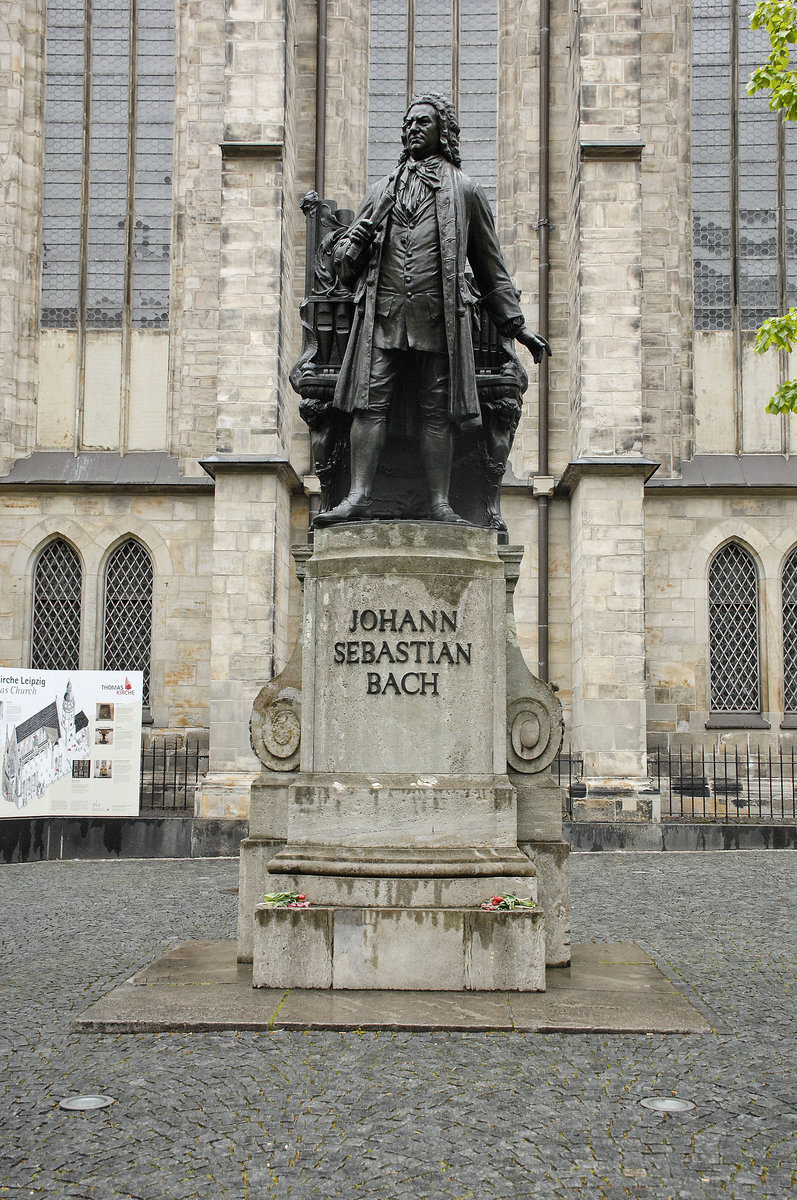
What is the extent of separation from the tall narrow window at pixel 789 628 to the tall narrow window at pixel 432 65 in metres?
7.44

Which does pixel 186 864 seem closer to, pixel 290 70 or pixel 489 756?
pixel 489 756

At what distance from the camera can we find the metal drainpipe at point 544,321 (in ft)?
56.7

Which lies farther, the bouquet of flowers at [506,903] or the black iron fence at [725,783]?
the black iron fence at [725,783]

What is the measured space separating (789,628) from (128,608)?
10.1 metres

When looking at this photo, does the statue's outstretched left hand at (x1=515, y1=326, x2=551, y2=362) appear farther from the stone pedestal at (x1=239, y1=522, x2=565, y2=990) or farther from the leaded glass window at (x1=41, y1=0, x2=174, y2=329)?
the leaded glass window at (x1=41, y1=0, x2=174, y2=329)

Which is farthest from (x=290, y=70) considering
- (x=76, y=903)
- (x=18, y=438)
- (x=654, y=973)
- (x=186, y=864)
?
(x=654, y=973)

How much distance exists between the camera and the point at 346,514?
6047 mm

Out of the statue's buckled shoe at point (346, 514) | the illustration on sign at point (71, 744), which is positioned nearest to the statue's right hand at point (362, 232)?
the statue's buckled shoe at point (346, 514)

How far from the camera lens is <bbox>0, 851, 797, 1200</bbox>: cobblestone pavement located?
329 cm

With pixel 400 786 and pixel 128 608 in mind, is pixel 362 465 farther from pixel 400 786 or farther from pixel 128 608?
pixel 128 608

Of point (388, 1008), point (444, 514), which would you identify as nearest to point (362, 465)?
point (444, 514)

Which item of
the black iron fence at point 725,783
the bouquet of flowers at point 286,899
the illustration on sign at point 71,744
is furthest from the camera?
the black iron fence at point 725,783

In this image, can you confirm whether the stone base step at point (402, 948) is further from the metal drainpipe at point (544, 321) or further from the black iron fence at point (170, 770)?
the metal drainpipe at point (544, 321)

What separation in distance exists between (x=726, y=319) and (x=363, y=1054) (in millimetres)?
16509
